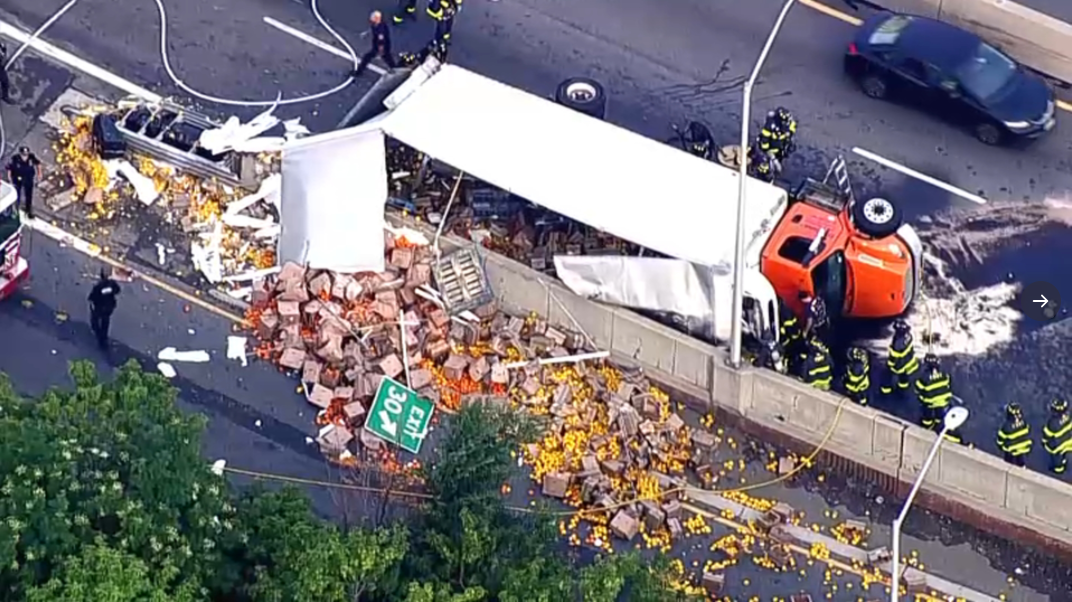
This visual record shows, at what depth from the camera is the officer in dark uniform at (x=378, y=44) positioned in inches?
1196

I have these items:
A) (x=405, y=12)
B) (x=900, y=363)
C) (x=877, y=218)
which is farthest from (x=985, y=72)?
(x=405, y=12)

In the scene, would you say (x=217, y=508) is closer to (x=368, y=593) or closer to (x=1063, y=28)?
(x=368, y=593)

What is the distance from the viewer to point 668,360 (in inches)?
1067

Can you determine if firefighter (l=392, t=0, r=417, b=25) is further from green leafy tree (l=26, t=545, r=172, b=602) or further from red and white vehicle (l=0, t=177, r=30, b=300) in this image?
green leafy tree (l=26, t=545, r=172, b=602)

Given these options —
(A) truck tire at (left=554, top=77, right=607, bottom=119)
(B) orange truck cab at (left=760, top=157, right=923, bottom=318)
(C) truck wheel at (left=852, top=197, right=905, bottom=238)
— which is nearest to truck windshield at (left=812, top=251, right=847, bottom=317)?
(B) orange truck cab at (left=760, top=157, right=923, bottom=318)

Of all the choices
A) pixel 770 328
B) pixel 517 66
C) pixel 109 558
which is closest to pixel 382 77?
pixel 517 66

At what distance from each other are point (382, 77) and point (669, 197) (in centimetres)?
499

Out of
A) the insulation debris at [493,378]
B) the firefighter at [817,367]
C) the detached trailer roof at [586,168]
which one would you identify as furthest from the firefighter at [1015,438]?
the detached trailer roof at [586,168]

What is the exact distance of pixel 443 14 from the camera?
30391 millimetres

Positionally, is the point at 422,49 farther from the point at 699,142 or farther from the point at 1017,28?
the point at 1017,28

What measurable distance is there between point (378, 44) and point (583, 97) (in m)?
3.14

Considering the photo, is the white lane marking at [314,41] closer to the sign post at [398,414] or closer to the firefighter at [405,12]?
the firefighter at [405,12]

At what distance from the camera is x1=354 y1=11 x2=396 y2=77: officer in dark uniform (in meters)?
30.4

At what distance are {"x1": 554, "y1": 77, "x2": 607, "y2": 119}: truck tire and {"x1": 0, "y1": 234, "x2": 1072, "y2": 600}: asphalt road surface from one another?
541 cm
